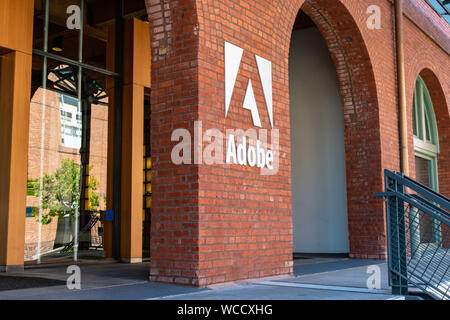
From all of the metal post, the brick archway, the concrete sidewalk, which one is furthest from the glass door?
the brick archway

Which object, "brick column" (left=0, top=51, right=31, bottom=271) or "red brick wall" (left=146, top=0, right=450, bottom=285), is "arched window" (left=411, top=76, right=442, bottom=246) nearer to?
"red brick wall" (left=146, top=0, right=450, bottom=285)

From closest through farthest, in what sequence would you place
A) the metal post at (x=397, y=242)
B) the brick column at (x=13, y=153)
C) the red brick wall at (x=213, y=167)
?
the metal post at (x=397, y=242) < the red brick wall at (x=213, y=167) < the brick column at (x=13, y=153)

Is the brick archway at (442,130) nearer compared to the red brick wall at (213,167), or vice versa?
the red brick wall at (213,167)

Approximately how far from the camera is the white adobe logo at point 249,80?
5148mm

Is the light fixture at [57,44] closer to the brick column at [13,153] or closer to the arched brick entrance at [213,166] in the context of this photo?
the brick column at [13,153]

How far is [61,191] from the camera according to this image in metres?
7.62

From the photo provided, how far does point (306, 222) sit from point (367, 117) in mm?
2414

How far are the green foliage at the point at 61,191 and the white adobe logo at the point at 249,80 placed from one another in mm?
3506

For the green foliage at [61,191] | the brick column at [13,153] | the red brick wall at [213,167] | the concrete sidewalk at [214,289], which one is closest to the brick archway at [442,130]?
the red brick wall at [213,167]

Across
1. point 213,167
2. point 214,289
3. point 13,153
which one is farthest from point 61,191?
point 214,289

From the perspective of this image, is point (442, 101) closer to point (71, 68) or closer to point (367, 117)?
point (367, 117)

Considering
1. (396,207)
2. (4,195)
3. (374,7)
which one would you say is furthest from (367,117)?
(4,195)

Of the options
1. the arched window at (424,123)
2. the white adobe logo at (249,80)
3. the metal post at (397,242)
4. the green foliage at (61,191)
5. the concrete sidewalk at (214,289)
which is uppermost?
the arched window at (424,123)
